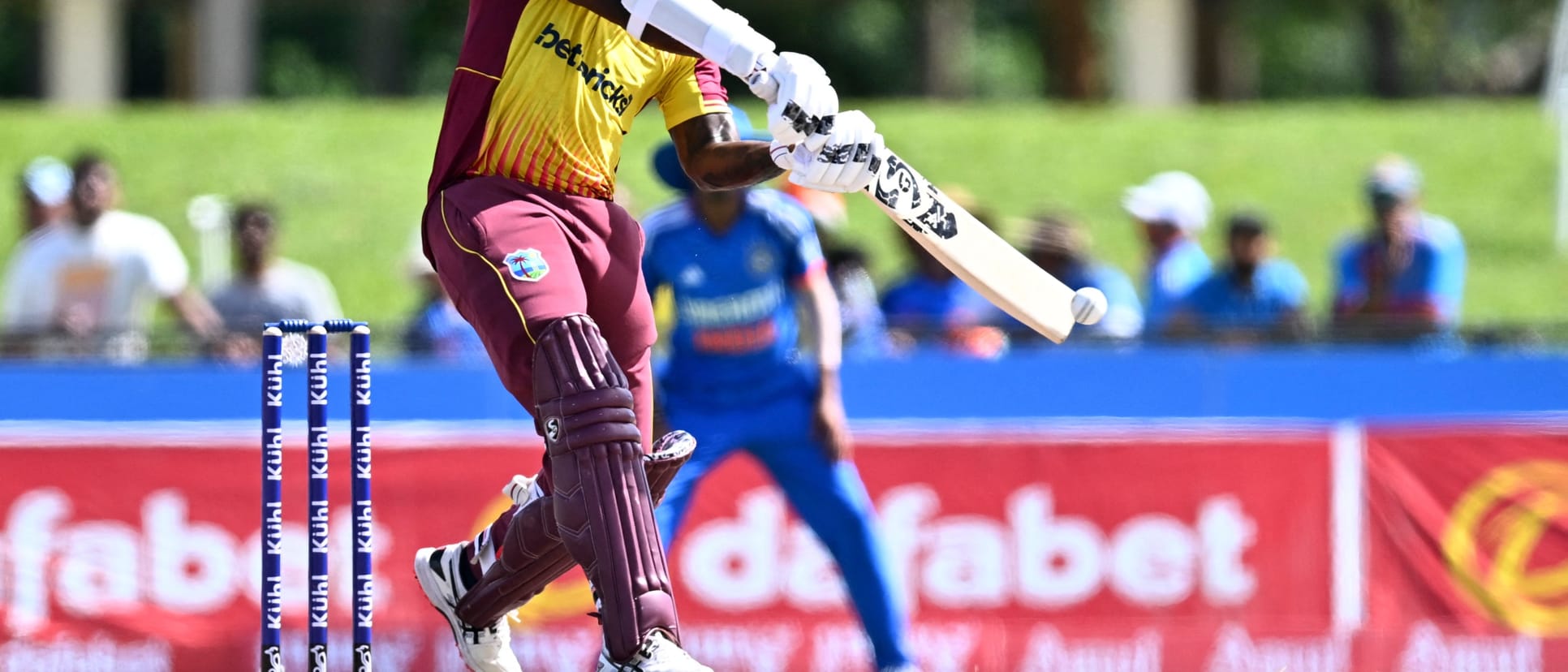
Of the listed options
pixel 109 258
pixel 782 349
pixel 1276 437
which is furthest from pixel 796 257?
pixel 109 258

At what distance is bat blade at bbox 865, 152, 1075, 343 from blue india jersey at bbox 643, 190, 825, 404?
2318mm

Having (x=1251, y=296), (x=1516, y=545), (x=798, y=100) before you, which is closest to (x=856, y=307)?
(x=1251, y=296)

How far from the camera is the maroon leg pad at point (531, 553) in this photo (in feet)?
14.1

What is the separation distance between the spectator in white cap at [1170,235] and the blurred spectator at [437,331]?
3.12 meters

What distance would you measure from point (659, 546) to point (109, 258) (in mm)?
5845

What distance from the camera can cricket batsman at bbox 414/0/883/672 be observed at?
389cm

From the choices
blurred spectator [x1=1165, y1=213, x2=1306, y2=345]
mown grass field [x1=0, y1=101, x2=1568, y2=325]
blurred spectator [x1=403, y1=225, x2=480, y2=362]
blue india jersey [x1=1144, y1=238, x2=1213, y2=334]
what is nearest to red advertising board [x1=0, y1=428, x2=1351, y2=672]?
blurred spectator [x1=403, y1=225, x2=480, y2=362]

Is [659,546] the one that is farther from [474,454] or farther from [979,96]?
[979,96]

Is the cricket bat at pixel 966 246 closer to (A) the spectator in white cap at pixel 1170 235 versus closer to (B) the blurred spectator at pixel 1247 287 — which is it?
(B) the blurred spectator at pixel 1247 287

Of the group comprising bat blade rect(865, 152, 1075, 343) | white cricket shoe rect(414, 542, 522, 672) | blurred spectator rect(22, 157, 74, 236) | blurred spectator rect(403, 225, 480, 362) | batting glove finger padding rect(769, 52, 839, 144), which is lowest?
white cricket shoe rect(414, 542, 522, 672)

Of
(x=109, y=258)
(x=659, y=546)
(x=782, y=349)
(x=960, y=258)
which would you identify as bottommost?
(x=659, y=546)

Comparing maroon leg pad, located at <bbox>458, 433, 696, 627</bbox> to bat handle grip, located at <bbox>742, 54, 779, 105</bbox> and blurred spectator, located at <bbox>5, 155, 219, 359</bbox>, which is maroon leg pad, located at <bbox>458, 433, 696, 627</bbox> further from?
blurred spectator, located at <bbox>5, 155, 219, 359</bbox>

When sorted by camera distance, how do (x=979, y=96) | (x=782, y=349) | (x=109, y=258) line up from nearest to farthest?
(x=782, y=349)
(x=109, y=258)
(x=979, y=96)

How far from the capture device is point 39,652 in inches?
293
